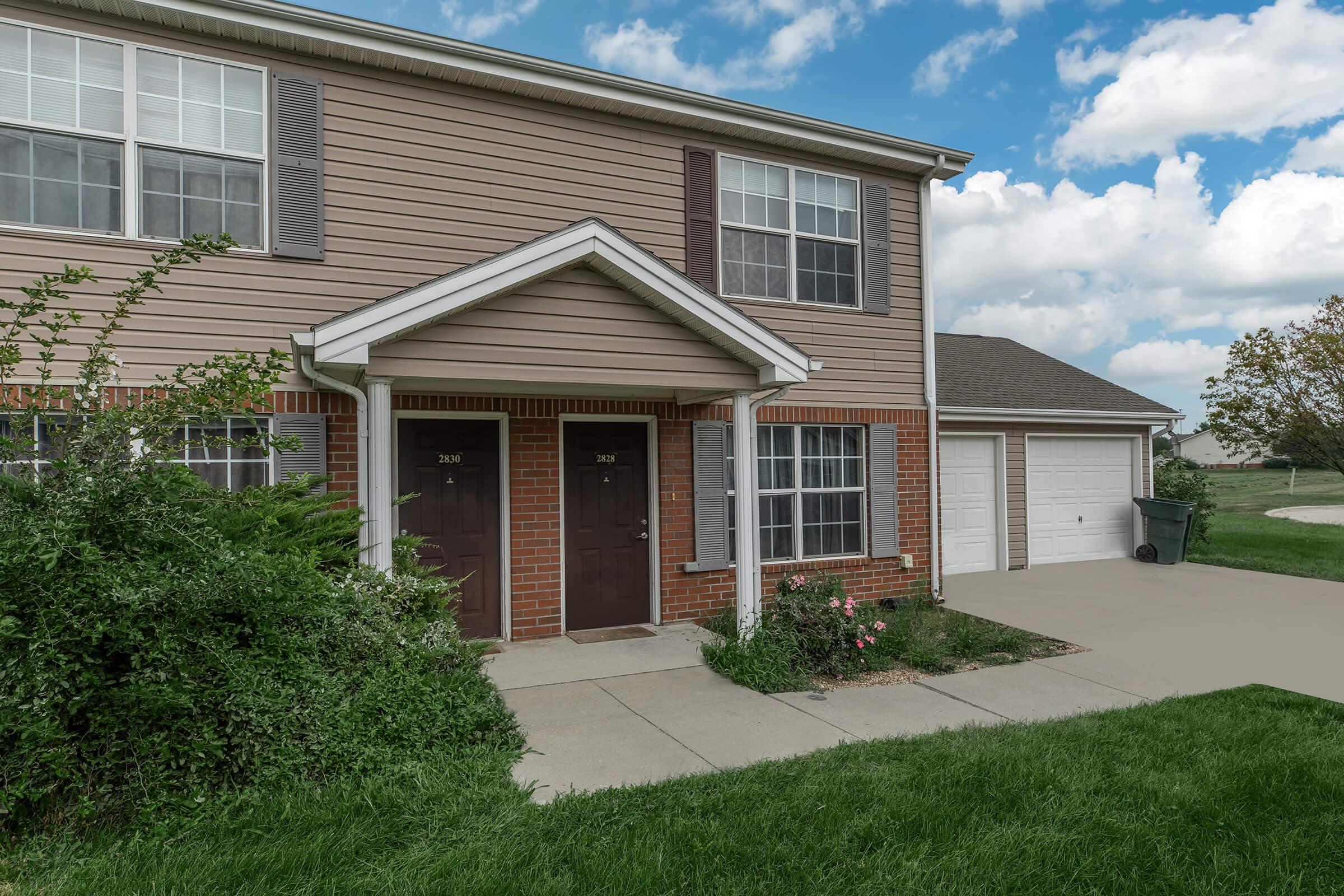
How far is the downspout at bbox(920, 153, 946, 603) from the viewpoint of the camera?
31.4ft

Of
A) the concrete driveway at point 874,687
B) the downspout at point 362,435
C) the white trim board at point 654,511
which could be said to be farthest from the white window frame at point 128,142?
the concrete driveway at point 874,687

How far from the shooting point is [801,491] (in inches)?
A: 353

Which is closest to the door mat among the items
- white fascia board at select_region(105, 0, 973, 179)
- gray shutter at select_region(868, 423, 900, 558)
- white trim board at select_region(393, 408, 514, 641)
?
white trim board at select_region(393, 408, 514, 641)

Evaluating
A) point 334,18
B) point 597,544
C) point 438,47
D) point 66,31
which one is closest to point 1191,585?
point 597,544

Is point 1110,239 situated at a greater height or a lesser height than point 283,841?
greater

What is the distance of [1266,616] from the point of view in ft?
28.9

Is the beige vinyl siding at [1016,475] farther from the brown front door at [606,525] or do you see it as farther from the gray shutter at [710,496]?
the brown front door at [606,525]

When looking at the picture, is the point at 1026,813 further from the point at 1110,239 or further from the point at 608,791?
the point at 1110,239

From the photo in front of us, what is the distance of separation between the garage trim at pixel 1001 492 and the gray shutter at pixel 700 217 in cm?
557

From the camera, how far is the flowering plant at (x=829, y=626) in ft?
21.8

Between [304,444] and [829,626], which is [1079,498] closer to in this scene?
[829,626]

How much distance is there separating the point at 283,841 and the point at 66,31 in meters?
6.15

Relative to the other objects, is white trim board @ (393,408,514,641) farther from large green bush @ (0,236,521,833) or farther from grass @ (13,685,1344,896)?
grass @ (13,685,1344,896)

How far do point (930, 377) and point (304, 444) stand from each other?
22.3 ft
